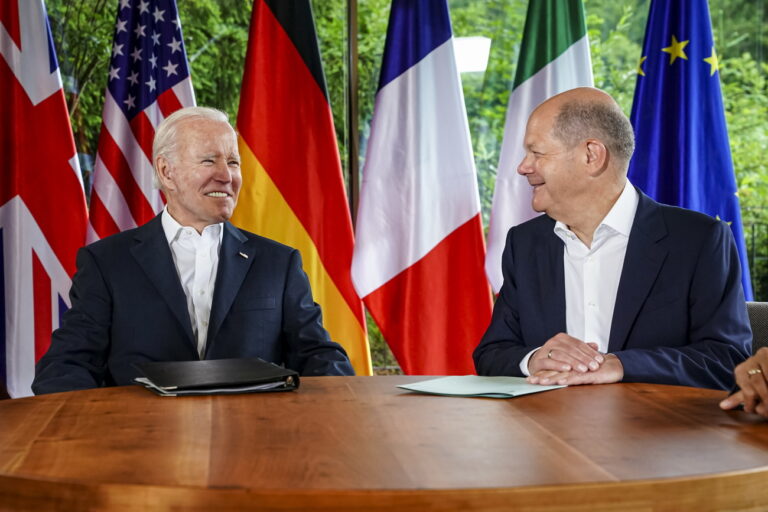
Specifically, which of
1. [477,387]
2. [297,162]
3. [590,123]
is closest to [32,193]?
[297,162]

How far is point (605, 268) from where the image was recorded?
2262mm

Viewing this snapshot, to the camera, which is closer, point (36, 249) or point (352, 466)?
point (352, 466)

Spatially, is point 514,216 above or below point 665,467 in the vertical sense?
above

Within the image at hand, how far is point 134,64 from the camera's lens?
12.5ft

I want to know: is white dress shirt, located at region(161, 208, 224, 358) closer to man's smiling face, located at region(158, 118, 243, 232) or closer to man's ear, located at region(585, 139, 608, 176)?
man's smiling face, located at region(158, 118, 243, 232)

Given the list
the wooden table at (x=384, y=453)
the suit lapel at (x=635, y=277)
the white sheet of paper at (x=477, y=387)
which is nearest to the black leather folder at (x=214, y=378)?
the wooden table at (x=384, y=453)

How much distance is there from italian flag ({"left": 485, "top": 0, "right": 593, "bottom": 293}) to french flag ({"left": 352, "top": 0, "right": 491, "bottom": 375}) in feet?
0.32

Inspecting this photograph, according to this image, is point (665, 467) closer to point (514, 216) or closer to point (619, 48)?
point (514, 216)

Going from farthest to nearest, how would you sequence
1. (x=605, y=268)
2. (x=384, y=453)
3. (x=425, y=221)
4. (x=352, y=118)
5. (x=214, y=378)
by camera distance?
1. (x=352, y=118)
2. (x=425, y=221)
3. (x=605, y=268)
4. (x=214, y=378)
5. (x=384, y=453)

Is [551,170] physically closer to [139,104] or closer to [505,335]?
[505,335]

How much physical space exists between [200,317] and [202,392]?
2.79 ft

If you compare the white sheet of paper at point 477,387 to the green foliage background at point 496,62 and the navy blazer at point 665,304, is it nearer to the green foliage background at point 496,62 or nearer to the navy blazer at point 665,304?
the navy blazer at point 665,304

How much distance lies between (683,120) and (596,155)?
1.45 metres

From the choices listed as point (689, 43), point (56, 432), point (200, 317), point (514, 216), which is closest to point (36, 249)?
point (200, 317)
